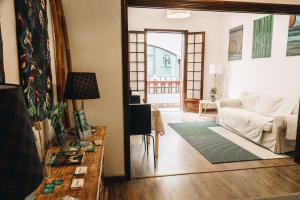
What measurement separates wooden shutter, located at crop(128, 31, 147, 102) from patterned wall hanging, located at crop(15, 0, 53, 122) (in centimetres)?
454

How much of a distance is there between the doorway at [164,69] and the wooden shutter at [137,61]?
1326mm

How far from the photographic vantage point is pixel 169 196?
7.44 ft

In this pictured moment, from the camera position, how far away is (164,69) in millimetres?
10055

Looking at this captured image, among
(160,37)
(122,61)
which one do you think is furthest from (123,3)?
(160,37)

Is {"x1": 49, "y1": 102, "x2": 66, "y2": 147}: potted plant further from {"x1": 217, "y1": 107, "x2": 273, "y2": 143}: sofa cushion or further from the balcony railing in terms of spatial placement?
the balcony railing

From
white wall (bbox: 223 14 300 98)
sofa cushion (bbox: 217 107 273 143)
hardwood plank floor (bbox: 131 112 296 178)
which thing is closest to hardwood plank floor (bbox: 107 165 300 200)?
hardwood plank floor (bbox: 131 112 296 178)

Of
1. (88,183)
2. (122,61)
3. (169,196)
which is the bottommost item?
(169,196)

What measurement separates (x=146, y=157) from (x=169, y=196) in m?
1.06

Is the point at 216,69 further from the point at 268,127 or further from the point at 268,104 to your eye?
the point at 268,127

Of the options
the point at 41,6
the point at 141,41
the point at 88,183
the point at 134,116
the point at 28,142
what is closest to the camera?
the point at 28,142

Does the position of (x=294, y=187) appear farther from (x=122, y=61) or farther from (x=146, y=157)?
(x=122, y=61)

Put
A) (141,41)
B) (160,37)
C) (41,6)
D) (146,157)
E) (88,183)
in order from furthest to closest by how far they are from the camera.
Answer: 1. (160,37)
2. (141,41)
3. (146,157)
4. (41,6)
5. (88,183)

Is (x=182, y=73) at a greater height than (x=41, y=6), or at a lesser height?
lesser

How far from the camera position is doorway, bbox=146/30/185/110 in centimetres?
819
